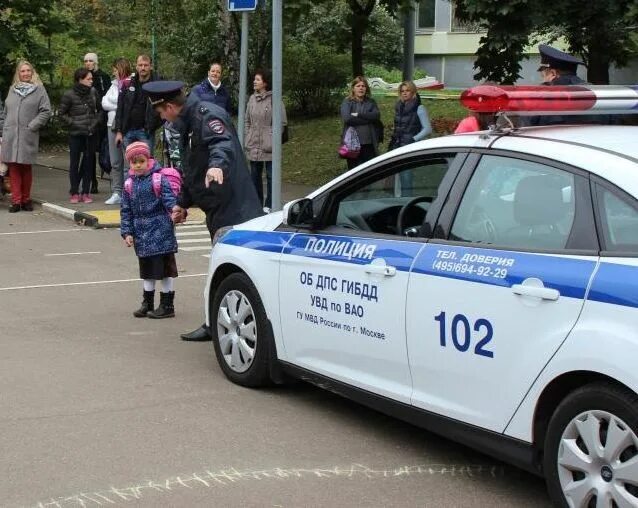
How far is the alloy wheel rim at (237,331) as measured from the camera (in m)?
6.43

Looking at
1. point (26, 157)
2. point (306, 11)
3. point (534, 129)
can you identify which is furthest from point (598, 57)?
point (534, 129)

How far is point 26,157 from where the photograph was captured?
14867 mm

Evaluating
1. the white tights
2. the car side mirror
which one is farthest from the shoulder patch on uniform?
the white tights

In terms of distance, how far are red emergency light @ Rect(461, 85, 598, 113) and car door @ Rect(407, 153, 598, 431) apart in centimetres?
23

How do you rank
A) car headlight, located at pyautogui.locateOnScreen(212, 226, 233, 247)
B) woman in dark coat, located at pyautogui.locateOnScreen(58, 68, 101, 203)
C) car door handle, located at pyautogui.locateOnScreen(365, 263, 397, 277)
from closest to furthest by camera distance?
1. car door handle, located at pyautogui.locateOnScreen(365, 263, 397, 277)
2. car headlight, located at pyautogui.locateOnScreen(212, 226, 233, 247)
3. woman in dark coat, located at pyautogui.locateOnScreen(58, 68, 101, 203)

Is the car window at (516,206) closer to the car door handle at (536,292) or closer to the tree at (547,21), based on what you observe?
the car door handle at (536,292)

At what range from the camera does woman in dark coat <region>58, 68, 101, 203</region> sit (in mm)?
15289

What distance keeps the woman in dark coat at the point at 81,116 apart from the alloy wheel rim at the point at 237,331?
9273mm

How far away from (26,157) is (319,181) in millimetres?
5795

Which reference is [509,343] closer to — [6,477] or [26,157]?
[6,477]

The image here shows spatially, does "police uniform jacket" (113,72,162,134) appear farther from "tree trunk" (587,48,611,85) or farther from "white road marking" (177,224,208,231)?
"tree trunk" (587,48,611,85)

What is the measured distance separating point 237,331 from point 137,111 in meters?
8.25

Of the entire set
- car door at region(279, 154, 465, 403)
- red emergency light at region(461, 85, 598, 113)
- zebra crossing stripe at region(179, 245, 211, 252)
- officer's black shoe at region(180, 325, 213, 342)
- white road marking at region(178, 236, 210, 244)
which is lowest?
officer's black shoe at region(180, 325, 213, 342)

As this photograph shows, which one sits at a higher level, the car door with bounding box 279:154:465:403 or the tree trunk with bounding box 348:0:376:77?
the tree trunk with bounding box 348:0:376:77
